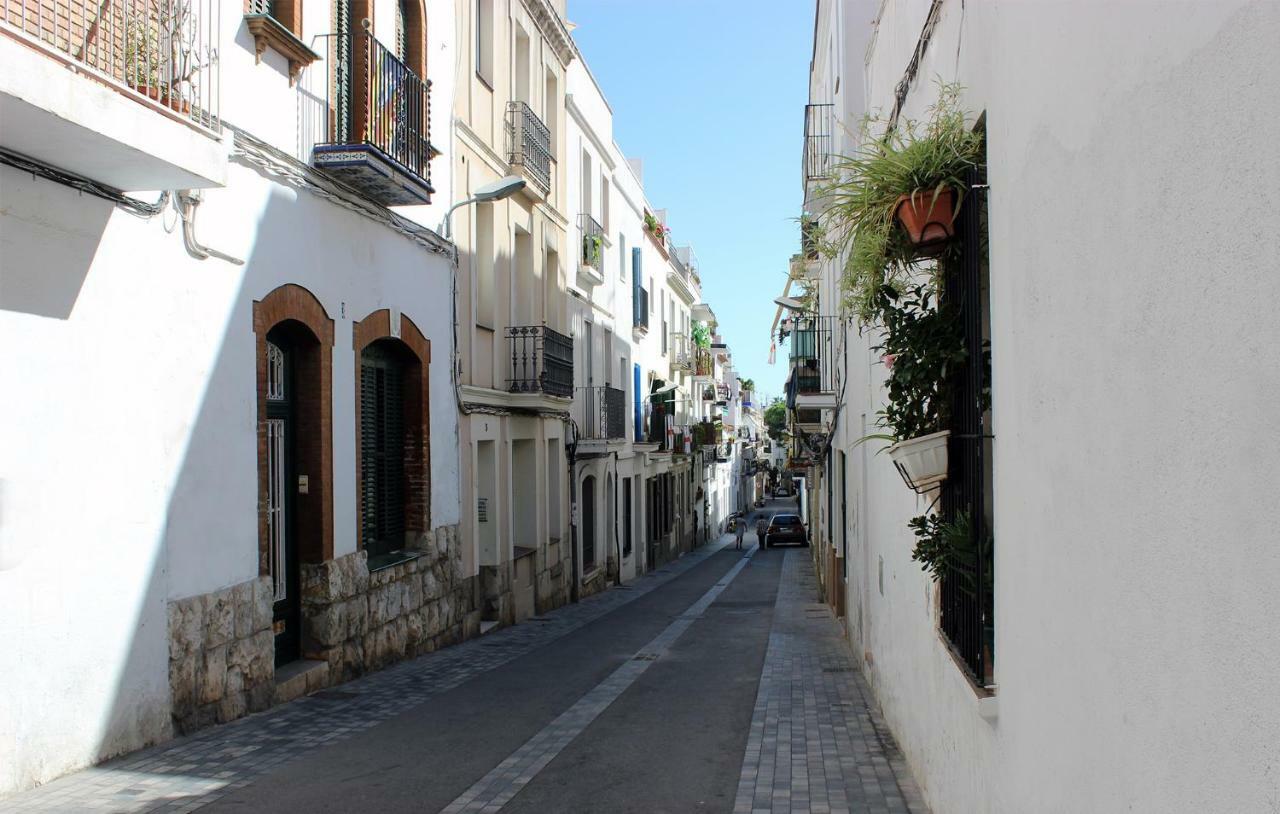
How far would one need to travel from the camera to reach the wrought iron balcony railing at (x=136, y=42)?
6.28 metres

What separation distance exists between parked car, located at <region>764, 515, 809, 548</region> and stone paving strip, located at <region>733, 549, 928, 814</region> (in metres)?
30.2

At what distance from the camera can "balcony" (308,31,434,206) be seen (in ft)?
33.3

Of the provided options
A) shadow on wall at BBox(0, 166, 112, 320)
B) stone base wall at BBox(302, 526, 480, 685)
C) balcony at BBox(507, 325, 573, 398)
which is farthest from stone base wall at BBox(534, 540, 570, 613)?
shadow on wall at BBox(0, 166, 112, 320)

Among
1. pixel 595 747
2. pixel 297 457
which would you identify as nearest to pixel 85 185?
pixel 297 457

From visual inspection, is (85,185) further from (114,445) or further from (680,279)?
(680,279)

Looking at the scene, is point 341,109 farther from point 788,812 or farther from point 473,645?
point 788,812

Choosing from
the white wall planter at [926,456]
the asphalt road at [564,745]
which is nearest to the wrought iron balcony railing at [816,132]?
the asphalt road at [564,745]

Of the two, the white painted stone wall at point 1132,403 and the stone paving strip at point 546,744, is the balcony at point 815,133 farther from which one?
the white painted stone wall at point 1132,403

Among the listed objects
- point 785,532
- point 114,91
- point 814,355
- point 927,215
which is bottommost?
point 785,532

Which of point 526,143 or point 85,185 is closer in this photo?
point 85,185

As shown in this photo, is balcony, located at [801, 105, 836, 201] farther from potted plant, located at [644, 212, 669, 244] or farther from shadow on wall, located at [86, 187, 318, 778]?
potted plant, located at [644, 212, 669, 244]

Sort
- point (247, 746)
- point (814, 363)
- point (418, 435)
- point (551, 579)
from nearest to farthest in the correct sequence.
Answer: point (247, 746)
point (418, 435)
point (551, 579)
point (814, 363)

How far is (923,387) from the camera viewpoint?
5.50 meters

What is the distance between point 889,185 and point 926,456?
1353mm
